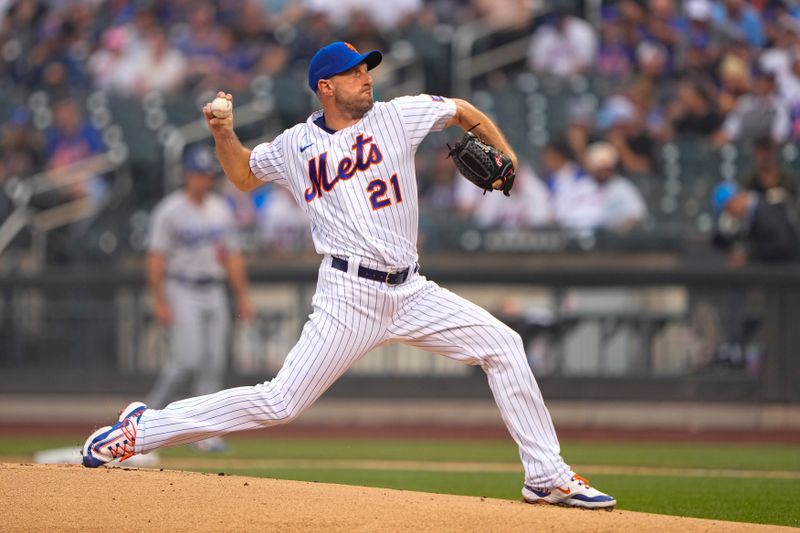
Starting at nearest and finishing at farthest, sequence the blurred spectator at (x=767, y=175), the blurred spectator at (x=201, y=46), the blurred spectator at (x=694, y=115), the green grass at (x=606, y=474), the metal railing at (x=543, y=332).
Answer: the green grass at (x=606, y=474), the blurred spectator at (x=767, y=175), the metal railing at (x=543, y=332), the blurred spectator at (x=694, y=115), the blurred spectator at (x=201, y=46)

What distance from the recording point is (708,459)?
9484mm

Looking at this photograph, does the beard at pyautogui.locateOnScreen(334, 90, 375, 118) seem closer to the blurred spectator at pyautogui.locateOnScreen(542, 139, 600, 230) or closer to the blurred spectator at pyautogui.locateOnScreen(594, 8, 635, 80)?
the blurred spectator at pyautogui.locateOnScreen(542, 139, 600, 230)

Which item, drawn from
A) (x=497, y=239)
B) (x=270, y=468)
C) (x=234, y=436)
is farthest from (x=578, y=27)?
(x=270, y=468)

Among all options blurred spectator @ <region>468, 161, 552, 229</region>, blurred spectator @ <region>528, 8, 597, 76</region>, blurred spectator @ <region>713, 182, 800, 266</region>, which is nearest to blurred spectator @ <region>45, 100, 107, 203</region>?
blurred spectator @ <region>468, 161, 552, 229</region>

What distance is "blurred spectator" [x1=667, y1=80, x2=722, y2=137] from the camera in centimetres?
1397

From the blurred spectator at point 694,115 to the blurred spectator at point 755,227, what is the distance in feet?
7.31

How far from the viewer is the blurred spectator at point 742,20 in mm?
14672

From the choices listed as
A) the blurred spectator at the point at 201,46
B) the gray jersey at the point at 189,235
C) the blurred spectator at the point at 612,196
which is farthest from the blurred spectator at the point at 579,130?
the blurred spectator at the point at 201,46

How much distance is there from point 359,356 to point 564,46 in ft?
33.7

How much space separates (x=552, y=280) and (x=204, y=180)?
3430mm

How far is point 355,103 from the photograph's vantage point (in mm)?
5676

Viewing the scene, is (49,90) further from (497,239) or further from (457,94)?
(497,239)

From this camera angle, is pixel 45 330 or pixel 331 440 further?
pixel 45 330

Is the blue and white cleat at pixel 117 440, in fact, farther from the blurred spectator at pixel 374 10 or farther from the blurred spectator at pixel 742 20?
the blurred spectator at pixel 374 10
